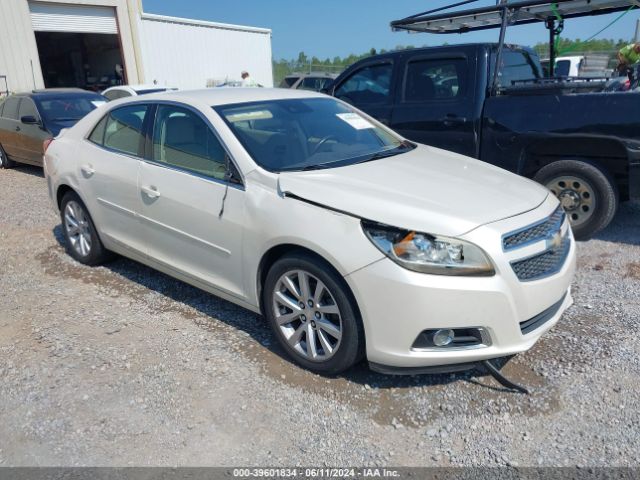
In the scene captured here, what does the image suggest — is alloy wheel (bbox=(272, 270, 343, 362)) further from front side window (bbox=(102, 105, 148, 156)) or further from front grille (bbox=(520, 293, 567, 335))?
front side window (bbox=(102, 105, 148, 156))

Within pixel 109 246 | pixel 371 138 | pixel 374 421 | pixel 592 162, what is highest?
pixel 371 138

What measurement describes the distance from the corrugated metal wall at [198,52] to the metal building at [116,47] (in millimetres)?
37

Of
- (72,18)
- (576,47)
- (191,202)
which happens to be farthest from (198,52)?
(191,202)

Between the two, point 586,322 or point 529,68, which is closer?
point 586,322

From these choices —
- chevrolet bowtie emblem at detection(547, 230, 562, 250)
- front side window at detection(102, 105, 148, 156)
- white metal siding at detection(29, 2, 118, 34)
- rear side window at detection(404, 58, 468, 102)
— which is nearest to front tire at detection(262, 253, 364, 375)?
chevrolet bowtie emblem at detection(547, 230, 562, 250)

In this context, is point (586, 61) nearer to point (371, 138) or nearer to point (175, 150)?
point (371, 138)

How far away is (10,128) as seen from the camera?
9.93m

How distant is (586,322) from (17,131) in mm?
9870

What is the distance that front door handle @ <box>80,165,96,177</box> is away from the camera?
14.7ft

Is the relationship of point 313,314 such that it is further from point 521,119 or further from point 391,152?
point 521,119

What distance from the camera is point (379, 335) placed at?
277 cm

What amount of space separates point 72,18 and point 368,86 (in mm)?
17013

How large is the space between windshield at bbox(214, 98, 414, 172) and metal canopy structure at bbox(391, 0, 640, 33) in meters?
2.28

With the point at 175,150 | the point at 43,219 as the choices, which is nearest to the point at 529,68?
the point at 175,150
